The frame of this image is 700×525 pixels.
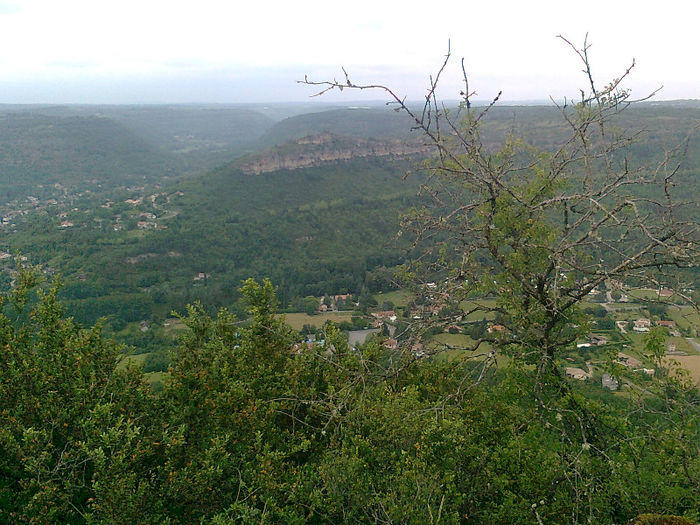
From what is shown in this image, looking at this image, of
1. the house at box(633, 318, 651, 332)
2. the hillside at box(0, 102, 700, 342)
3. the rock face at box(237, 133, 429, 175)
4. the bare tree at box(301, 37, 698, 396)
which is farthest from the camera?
the rock face at box(237, 133, 429, 175)

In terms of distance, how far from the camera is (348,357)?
384 inches

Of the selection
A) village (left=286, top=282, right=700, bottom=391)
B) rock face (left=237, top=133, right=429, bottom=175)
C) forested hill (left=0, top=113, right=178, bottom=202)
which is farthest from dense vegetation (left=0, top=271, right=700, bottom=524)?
forested hill (left=0, top=113, right=178, bottom=202)

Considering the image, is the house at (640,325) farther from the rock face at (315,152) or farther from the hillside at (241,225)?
the rock face at (315,152)

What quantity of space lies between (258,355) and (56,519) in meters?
4.90

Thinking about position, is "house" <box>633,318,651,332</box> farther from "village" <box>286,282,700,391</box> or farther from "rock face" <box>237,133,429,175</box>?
"rock face" <box>237,133,429,175</box>

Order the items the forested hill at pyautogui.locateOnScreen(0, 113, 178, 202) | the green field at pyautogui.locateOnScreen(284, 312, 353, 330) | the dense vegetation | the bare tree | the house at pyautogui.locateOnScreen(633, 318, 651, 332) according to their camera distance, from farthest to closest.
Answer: the forested hill at pyautogui.locateOnScreen(0, 113, 178, 202)
the green field at pyautogui.locateOnScreen(284, 312, 353, 330)
the house at pyautogui.locateOnScreen(633, 318, 651, 332)
the dense vegetation
the bare tree

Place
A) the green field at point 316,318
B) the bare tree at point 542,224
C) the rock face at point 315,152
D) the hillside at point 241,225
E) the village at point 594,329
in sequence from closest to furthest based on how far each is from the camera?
the bare tree at point 542,224, the village at point 594,329, the green field at point 316,318, the hillside at point 241,225, the rock face at point 315,152

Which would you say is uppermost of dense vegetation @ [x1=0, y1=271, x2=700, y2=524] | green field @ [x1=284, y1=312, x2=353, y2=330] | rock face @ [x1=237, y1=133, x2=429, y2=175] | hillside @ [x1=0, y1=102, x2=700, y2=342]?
rock face @ [x1=237, y1=133, x2=429, y2=175]

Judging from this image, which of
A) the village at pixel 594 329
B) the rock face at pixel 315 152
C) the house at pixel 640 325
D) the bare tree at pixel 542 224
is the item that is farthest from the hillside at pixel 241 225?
the bare tree at pixel 542 224

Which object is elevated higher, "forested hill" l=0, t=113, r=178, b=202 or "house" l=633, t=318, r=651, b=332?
"forested hill" l=0, t=113, r=178, b=202

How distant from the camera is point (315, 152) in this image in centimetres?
11369

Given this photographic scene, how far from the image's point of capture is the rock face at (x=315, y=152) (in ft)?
358

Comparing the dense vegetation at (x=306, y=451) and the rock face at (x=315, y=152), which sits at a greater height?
the rock face at (x=315, y=152)

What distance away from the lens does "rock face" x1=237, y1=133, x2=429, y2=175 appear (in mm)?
109250
